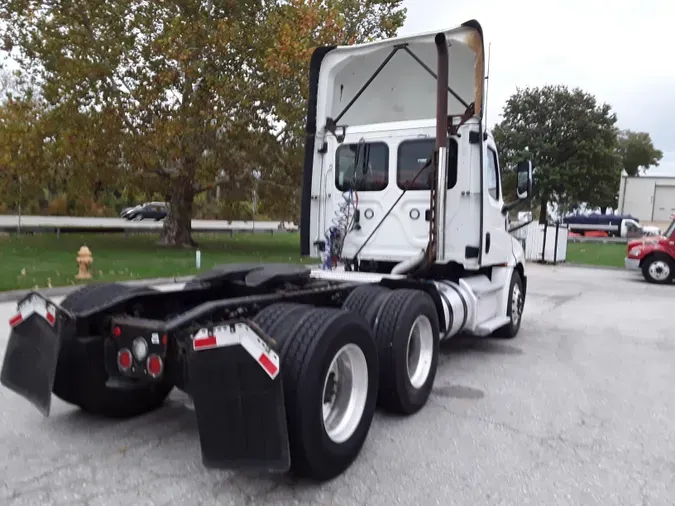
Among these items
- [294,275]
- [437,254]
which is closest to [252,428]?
[294,275]

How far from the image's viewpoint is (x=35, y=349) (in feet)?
12.9

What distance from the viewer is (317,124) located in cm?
714

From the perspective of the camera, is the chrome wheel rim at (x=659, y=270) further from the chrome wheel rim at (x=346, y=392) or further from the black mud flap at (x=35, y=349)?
the black mud flap at (x=35, y=349)

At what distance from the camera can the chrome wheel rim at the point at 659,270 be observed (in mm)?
16609

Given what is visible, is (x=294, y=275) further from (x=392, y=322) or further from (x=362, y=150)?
(x=362, y=150)

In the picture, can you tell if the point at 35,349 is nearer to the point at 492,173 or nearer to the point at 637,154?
the point at 492,173

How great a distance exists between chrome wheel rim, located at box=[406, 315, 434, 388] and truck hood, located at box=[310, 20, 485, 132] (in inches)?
114

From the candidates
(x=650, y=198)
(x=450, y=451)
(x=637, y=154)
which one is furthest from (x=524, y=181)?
(x=637, y=154)

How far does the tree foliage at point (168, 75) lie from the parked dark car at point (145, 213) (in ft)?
95.1

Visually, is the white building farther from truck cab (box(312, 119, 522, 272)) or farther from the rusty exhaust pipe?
the rusty exhaust pipe

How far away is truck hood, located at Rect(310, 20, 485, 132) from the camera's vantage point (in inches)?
273

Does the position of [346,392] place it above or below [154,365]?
below

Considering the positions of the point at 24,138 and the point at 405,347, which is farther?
the point at 24,138

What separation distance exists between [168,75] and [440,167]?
44.5 feet
